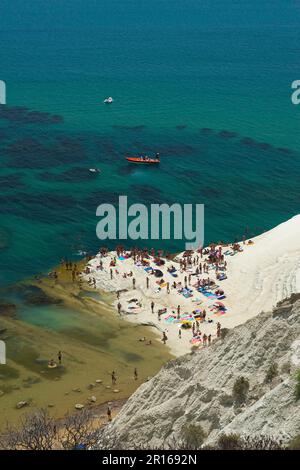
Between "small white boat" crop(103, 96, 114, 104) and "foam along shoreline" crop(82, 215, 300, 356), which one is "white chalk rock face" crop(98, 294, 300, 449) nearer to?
"foam along shoreline" crop(82, 215, 300, 356)

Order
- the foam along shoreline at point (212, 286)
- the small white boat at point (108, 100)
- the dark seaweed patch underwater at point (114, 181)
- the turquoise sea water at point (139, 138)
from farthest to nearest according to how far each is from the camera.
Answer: the small white boat at point (108, 100), the turquoise sea water at point (139, 138), the dark seaweed patch underwater at point (114, 181), the foam along shoreline at point (212, 286)

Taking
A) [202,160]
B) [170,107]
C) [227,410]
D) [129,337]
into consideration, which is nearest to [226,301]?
[129,337]

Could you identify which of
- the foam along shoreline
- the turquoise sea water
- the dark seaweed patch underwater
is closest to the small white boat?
the turquoise sea water

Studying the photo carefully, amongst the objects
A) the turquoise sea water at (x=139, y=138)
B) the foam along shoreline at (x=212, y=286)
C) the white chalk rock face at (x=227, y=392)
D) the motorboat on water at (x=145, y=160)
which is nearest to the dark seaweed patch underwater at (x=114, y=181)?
the turquoise sea water at (x=139, y=138)

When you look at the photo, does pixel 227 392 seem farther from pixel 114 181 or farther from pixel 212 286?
pixel 114 181

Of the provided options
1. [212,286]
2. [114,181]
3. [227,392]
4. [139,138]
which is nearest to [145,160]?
[114,181]

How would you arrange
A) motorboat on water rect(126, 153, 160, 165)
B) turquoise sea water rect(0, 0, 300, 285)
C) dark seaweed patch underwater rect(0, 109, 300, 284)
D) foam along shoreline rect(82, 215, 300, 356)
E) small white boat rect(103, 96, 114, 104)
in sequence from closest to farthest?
1. foam along shoreline rect(82, 215, 300, 356)
2. dark seaweed patch underwater rect(0, 109, 300, 284)
3. turquoise sea water rect(0, 0, 300, 285)
4. motorboat on water rect(126, 153, 160, 165)
5. small white boat rect(103, 96, 114, 104)

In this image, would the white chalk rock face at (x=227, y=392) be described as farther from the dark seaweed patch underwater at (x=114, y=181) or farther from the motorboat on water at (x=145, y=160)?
the motorboat on water at (x=145, y=160)
